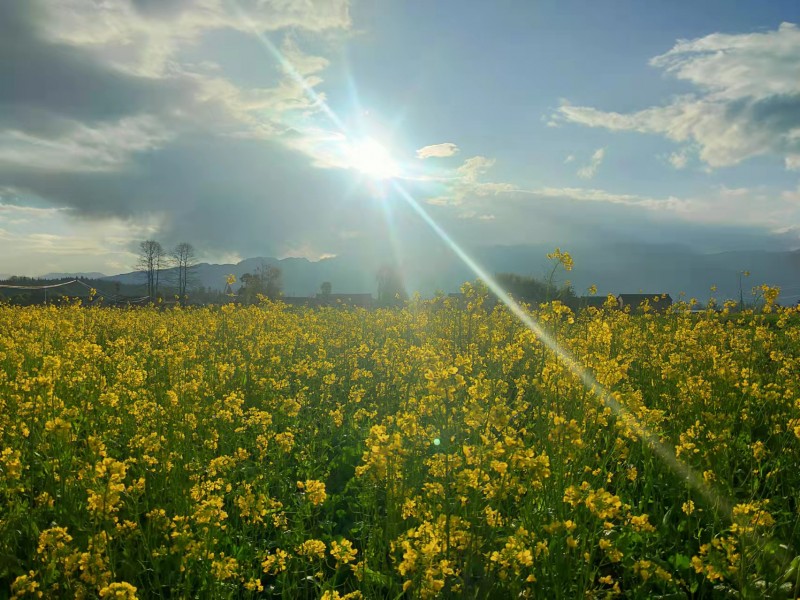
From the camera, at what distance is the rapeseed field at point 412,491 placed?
274 cm

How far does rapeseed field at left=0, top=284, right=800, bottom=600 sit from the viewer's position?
108 inches

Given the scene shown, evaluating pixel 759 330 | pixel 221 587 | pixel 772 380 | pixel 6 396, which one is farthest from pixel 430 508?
pixel 759 330

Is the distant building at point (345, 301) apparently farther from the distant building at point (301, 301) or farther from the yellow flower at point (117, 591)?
the yellow flower at point (117, 591)

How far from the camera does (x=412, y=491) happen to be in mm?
3363

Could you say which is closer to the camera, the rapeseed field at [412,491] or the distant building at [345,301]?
the rapeseed field at [412,491]

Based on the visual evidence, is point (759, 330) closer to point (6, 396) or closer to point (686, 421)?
point (686, 421)

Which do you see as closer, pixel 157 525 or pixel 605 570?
pixel 157 525

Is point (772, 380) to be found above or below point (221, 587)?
above

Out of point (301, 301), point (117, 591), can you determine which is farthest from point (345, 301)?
point (117, 591)

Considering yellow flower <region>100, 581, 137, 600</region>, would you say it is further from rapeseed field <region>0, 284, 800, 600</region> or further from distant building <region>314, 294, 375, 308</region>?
distant building <region>314, 294, 375, 308</region>

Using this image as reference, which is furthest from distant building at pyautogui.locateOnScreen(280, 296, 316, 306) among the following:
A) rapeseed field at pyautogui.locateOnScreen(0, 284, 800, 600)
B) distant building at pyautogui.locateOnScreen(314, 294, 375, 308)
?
rapeseed field at pyautogui.locateOnScreen(0, 284, 800, 600)

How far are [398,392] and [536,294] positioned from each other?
1302 inches

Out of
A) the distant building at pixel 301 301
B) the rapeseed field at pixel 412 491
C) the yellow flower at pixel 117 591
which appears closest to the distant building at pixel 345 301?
the distant building at pixel 301 301

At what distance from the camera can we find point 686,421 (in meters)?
5.41
